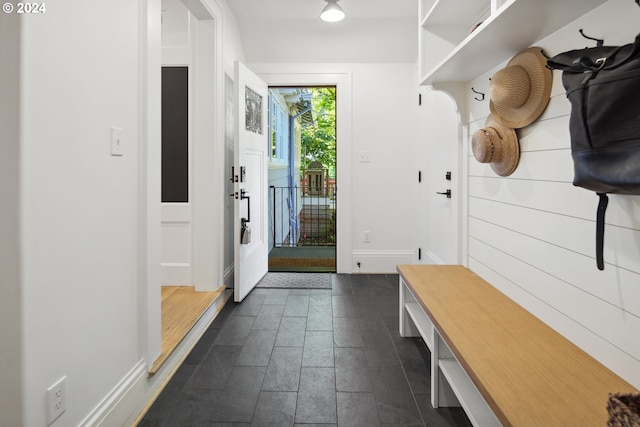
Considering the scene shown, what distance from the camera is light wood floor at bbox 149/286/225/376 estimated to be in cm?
205

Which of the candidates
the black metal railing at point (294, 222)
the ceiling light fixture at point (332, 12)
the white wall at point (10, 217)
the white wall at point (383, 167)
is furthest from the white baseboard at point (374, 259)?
the white wall at point (10, 217)

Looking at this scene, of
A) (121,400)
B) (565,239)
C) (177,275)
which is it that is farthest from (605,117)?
(177,275)

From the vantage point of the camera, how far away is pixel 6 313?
1058 mm

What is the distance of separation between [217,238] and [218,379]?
1.30m

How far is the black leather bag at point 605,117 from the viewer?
0.88 metres

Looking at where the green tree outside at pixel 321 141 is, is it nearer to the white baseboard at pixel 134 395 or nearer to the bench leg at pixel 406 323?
the bench leg at pixel 406 323

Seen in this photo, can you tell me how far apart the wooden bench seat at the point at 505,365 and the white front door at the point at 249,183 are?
65.4 inches

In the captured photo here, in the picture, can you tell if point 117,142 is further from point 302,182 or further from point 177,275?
point 302,182

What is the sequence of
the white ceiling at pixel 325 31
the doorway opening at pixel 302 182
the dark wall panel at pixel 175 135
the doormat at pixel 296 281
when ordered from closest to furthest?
1. the dark wall panel at pixel 175 135
2. the white ceiling at pixel 325 31
3. the doormat at pixel 296 281
4. the doorway opening at pixel 302 182

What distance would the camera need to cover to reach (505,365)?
45.9 inches

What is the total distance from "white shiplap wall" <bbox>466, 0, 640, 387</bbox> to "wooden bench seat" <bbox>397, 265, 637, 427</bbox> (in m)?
0.07

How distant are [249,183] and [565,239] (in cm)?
258

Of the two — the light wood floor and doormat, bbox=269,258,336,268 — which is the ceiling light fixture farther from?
doormat, bbox=269,258,336,268

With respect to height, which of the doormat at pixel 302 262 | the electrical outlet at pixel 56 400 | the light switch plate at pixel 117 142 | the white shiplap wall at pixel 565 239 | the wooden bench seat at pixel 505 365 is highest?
the light switch plate at pixel 117 142
